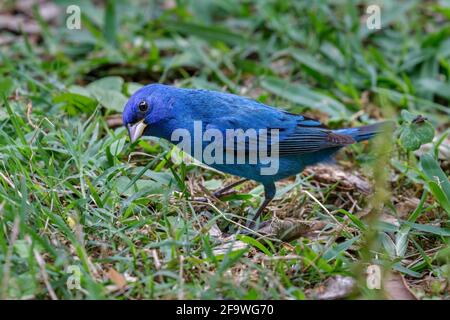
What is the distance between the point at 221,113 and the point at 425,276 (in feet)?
5.43

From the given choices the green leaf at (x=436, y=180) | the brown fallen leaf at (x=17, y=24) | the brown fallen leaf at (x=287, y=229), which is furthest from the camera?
the brown fallen leaf at (x=17, y=24)

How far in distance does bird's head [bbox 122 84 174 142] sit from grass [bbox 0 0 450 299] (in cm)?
18

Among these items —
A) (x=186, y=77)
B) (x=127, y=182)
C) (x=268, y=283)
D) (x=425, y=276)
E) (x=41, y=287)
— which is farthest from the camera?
(x=186, y=77)

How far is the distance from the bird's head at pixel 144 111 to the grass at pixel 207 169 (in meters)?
0.18

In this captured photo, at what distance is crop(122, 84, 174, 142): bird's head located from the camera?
435 centimetres

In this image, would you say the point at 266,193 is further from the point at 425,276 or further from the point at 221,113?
the point at 425,276

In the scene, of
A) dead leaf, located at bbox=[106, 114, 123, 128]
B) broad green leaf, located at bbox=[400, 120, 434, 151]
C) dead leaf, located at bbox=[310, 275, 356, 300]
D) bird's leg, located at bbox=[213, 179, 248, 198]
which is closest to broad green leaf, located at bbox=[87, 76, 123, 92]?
dead leaf, located at bbox=[106, 114, 123, 128]

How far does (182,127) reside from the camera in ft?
14.6

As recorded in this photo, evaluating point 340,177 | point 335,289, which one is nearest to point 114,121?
point 340,177

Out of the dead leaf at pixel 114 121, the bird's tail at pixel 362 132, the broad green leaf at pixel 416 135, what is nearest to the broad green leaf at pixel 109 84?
the dead leaf at pixel 114 121

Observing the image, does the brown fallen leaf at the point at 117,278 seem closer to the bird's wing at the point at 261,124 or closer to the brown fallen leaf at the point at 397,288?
the brown fallen leaf at the point at 397,288

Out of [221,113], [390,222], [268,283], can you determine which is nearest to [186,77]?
[221,113]

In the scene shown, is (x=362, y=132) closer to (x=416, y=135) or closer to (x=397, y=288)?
(x=416, y=135)

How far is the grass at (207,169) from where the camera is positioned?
341 cm
